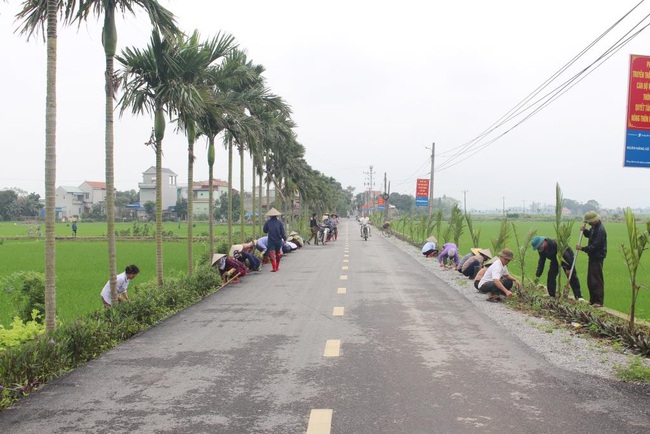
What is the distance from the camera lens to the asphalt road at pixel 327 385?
15.8 ft

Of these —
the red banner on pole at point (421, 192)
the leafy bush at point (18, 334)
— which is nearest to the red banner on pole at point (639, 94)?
the leafy bush at point (18, 334)

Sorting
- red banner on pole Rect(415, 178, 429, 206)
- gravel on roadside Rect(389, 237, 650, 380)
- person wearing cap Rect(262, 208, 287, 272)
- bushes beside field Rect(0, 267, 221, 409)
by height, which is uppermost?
red banner on pole Rect(415, 178, 429, 206)

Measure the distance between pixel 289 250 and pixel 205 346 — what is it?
1947 cm

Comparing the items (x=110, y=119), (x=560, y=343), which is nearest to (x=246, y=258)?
(x=110, y=119)

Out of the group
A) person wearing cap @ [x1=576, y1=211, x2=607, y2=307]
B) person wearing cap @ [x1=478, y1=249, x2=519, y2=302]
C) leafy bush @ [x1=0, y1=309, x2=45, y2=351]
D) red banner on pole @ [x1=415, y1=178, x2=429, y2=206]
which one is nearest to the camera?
leafy bush @ [x1=0, y1=309, x2=45, y2=351]

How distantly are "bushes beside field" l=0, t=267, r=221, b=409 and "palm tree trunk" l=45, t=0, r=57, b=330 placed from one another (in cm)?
44

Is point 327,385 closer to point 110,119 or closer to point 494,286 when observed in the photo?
point 110,119

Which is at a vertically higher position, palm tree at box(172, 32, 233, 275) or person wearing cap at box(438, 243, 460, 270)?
palm tree at box(172, 32, 233, 275)

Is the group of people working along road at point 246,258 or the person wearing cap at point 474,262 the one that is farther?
the person wearing cap at point 474,262

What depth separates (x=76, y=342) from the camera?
271 inches

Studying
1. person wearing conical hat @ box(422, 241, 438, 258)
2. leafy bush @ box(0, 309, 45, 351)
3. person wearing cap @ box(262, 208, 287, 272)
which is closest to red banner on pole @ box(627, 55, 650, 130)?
leafy bush @ box(0, 309, 45, 351)

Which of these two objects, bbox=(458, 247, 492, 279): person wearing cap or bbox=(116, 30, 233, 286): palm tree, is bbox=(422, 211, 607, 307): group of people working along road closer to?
bbox=(458, 247, 492, 279): person wearing cap

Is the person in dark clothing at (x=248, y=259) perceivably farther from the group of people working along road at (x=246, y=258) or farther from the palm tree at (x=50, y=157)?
the palm tree at (x=50, y=157)

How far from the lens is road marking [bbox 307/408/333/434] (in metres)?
4.62
